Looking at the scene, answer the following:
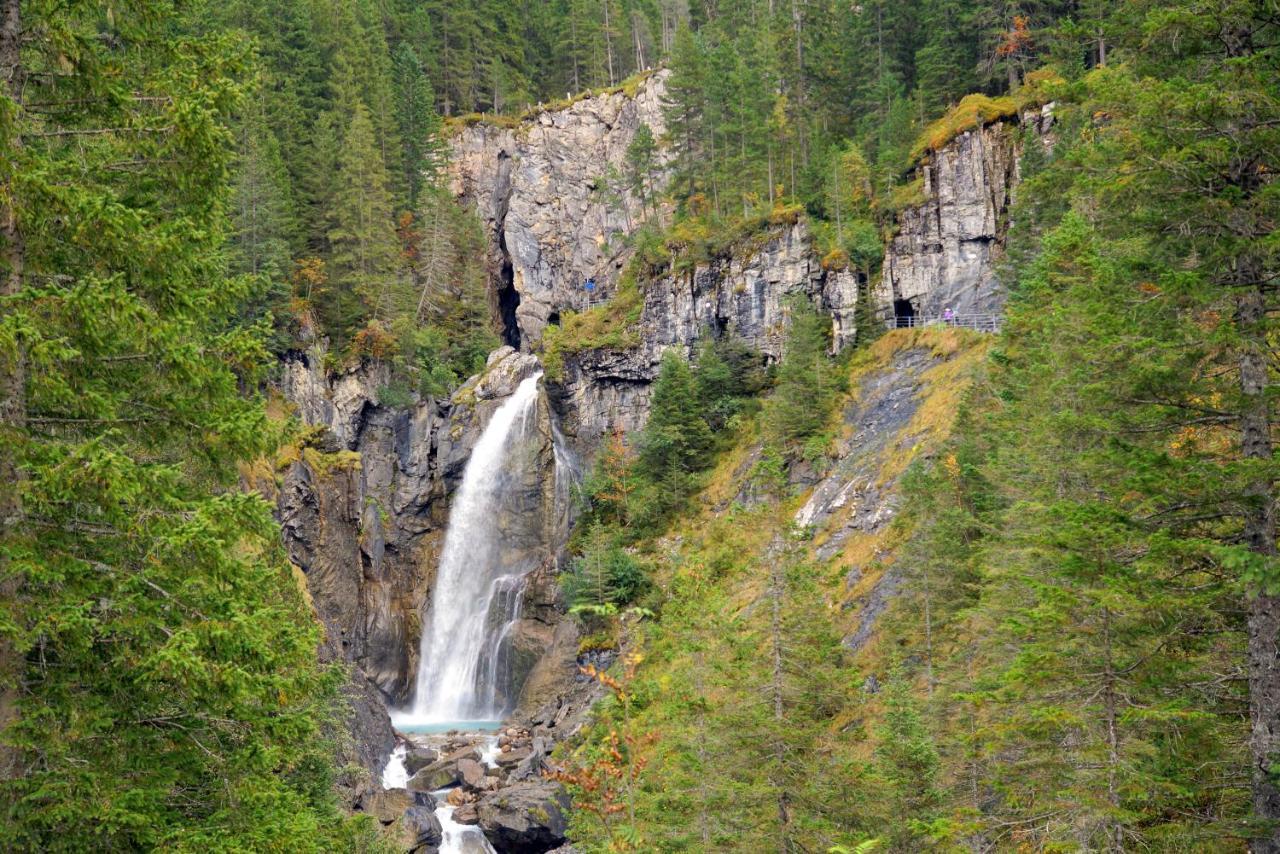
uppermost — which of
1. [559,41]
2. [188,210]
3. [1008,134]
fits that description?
[559,41]

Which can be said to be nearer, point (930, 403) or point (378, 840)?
point (378, 840)

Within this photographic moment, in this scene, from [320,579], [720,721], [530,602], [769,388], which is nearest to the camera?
[720,721]

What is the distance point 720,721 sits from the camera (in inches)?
521

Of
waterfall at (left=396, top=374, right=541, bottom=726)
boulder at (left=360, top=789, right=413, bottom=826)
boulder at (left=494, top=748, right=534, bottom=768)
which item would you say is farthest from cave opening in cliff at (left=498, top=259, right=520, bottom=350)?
boulder at (left=360, top=789, right=413, bottom=826)

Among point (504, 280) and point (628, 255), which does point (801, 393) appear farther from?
point (504, 280)

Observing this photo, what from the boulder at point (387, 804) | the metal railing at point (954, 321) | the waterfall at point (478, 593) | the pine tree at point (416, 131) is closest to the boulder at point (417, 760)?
the boulder at point (387, 804)

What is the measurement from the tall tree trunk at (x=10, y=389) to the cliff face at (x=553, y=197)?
4967 centimetres

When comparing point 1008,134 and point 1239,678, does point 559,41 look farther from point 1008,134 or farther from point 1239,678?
point 1239,678

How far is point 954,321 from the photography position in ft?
127

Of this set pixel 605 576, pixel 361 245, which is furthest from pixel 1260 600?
pixel 361 245

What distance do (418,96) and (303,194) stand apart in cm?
1739

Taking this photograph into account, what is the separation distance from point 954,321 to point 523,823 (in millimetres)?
27924

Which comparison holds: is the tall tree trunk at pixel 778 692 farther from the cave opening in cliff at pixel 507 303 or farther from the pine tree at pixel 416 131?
the pine tree at pixel 416 131

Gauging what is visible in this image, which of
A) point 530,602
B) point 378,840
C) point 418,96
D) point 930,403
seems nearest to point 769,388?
point 930,403
